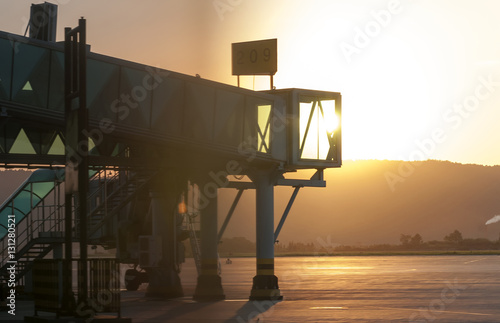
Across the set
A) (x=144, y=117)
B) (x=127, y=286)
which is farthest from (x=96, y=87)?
(x=127, y=286)

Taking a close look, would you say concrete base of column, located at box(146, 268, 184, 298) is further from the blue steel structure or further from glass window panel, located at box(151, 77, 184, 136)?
glass window panel, located at box(151, 77, 184, 136)

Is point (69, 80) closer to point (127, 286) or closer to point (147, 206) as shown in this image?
point (147, 206)

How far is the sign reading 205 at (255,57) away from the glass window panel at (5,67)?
14.5 m

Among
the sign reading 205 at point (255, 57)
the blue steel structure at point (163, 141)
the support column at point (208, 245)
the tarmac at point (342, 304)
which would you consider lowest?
the tarmac at point (342, 304)

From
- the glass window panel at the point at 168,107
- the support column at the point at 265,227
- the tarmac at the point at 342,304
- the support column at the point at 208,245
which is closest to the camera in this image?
the tarmac at the point at 342,304

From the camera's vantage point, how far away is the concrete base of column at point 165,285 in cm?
3754

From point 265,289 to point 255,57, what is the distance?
10.5 metres

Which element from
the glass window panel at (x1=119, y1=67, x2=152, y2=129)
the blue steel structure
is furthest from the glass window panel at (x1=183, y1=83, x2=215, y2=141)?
the glass window panel at (x1=119, y1=67, x2=152, y2=129)

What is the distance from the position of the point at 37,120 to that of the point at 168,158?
800cm

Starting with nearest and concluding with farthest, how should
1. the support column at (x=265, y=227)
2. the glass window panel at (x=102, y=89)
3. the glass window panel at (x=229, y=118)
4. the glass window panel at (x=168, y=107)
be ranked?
the glass window panel at (x=102, y=89) → the glass window panel at (x=168, y=107) → the glass window panel at (x=229, y=118) → the support column at (x=265, y=227)

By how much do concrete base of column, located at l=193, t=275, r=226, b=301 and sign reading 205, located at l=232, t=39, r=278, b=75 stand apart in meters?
9.15

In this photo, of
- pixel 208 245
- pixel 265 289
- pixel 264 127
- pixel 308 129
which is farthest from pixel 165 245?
pixel 308 129

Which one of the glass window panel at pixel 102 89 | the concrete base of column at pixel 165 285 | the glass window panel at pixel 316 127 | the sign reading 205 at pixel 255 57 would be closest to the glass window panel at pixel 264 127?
the glass window panel at pixel 316 127

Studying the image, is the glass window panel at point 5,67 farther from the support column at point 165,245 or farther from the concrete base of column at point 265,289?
the concrete base of column at point 265,289
